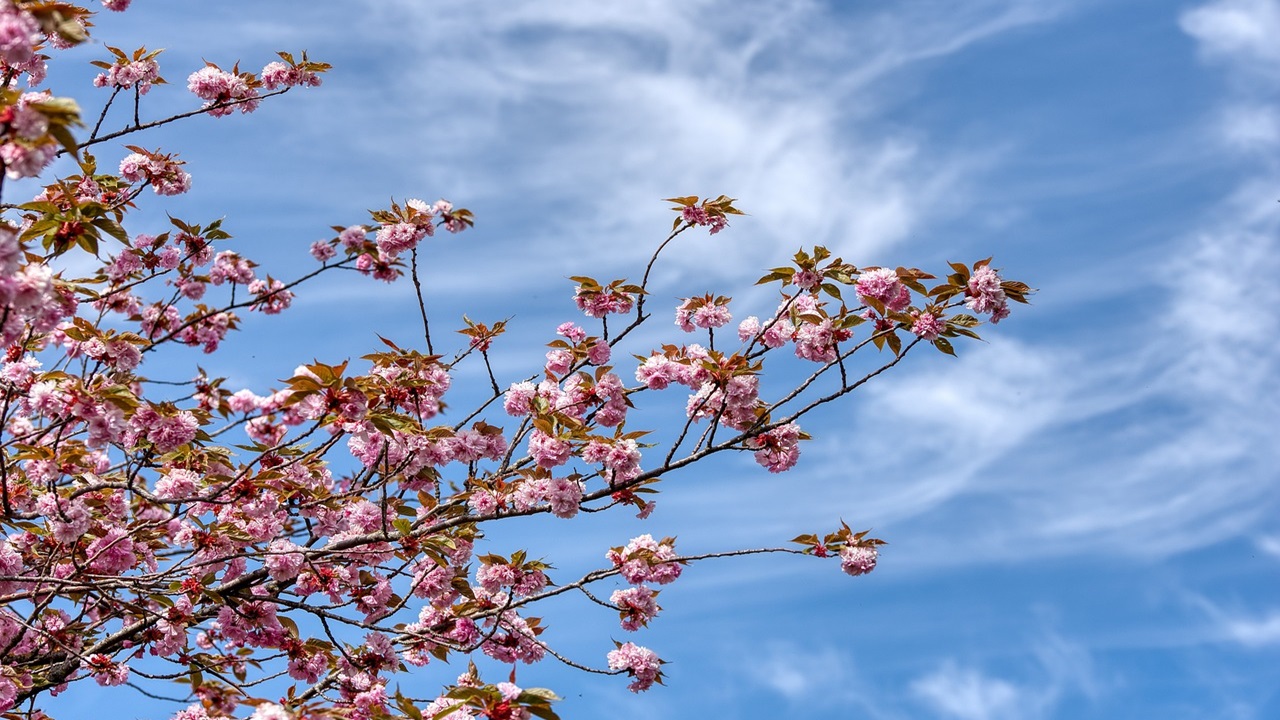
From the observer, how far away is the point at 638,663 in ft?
23.1

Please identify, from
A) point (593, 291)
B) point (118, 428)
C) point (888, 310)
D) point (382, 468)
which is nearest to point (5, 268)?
point (118, 428)

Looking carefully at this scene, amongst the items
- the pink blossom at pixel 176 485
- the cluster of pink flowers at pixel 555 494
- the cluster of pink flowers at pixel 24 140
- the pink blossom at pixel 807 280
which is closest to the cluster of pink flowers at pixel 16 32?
the cluster of pink flowers at pixel 24 140

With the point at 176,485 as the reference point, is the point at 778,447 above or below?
above

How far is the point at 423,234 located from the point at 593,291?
1.72m

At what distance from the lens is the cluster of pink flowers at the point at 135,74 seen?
841cm

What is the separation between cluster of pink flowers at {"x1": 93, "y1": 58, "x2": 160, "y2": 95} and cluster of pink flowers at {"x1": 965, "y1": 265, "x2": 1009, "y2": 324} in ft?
23.3

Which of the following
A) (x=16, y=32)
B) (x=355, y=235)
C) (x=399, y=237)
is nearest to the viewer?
(x=16, y=32)

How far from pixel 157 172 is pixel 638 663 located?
18.8 feet

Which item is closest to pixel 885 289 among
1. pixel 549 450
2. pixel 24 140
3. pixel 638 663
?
pixel 549 450

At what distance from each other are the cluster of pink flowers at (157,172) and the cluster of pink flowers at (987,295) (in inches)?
257

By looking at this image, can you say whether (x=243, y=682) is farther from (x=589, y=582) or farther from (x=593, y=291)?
(x=593, y=291)

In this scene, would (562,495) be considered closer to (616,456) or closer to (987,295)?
(616,456)

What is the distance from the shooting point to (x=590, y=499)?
655cm

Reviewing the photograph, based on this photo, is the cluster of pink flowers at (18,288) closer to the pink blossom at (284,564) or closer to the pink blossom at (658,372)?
the pink blossom at (284,564)
